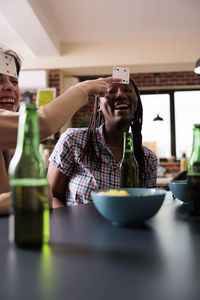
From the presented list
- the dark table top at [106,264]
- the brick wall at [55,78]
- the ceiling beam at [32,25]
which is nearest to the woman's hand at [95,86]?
the dark table top at [106,264]

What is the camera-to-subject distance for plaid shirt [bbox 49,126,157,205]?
1.45 metres

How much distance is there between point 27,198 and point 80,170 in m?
0.94

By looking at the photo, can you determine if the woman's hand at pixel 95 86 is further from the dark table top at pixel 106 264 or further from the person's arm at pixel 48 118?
the dark table top at pixel 106 264

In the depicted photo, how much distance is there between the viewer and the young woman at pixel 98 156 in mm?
1473

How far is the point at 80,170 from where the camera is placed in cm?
150

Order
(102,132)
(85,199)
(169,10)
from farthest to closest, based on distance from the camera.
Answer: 1. (169,10)
2. (102,132)
3. (85,199)

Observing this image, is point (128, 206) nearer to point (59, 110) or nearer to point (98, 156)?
point (59, 110)

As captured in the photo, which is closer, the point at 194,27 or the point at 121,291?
the point at 121,291

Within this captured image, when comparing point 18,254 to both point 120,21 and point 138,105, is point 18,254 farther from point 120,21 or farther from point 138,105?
point 120,21

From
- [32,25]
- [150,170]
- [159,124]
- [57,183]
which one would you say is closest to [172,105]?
[159,124]

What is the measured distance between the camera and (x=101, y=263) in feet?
1.62

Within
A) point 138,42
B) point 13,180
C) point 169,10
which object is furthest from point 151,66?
point 13,180

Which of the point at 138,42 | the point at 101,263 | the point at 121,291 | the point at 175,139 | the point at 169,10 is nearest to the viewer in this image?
the point at 121,291

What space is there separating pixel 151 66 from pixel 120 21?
49.2 inches
